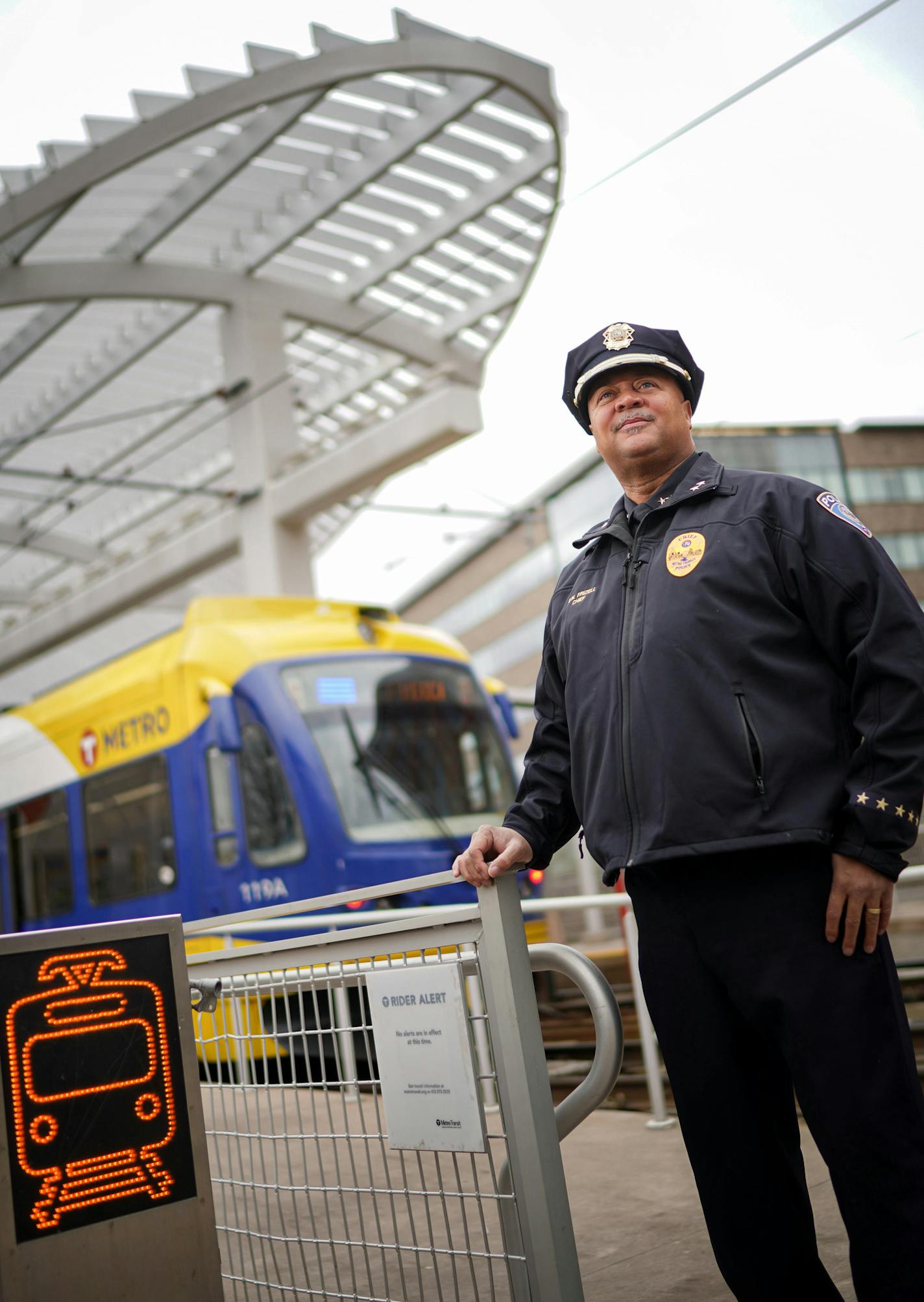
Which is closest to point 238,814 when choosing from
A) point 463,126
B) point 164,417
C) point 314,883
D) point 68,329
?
point 314,883

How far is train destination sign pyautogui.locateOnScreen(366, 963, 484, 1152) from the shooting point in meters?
2.56

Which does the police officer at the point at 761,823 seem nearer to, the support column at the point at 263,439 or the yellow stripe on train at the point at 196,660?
the yellow stripe on train at the point at 196,660

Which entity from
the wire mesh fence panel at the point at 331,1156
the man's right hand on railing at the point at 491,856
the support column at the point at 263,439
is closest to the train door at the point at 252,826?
the wire mesh fence panel at the point at 331,1156

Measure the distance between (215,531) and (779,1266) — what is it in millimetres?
16661

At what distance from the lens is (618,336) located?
9.07ft

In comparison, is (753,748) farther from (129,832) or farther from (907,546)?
(907,546)

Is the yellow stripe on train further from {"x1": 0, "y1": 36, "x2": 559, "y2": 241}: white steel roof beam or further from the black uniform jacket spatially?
the black uniform jacket

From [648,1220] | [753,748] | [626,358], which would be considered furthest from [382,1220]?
[626,358]

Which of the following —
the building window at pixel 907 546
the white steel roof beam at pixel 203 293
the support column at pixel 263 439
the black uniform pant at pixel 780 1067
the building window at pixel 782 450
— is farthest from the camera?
the support column at pixel 263 439

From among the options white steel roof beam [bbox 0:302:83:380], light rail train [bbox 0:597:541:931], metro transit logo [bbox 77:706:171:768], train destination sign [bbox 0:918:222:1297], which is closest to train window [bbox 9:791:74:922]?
light rail train [bbox 0:597:541:931]

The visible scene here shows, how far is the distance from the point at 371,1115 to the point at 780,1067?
89cm

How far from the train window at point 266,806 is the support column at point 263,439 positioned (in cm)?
798

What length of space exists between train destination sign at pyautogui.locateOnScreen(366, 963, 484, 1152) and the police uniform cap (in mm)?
1275

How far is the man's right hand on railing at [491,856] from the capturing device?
2.57 metres
